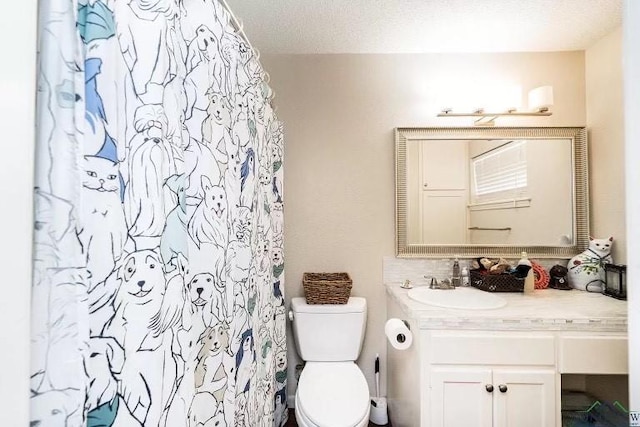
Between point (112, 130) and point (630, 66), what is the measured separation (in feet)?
3.22

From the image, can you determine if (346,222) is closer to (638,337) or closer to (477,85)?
(477,85)

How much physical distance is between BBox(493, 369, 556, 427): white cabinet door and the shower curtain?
3.74ft

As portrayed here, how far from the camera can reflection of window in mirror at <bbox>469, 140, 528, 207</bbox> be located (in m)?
2.07

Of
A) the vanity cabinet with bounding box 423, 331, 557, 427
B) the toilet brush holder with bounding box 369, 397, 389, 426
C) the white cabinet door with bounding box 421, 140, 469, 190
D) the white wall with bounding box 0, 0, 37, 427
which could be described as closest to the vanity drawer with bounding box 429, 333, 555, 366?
the vanity cabinet with bounding box 423, 331, 557, 427

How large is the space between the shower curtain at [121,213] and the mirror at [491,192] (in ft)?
5.07

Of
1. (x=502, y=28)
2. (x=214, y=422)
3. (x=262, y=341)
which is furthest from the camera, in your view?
(x=502, y=28)

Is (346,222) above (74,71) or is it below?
below

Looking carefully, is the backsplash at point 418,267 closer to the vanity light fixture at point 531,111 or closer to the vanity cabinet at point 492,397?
Result: the vanity cabinet at point 492,397

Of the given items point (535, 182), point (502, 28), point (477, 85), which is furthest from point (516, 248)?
point (502, 28)

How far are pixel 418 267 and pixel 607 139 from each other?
136 centimetres

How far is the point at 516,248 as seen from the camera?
209 cm

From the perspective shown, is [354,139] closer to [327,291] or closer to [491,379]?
[327,291]

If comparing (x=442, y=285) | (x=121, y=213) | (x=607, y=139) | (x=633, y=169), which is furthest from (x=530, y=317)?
(x=121, y=213)

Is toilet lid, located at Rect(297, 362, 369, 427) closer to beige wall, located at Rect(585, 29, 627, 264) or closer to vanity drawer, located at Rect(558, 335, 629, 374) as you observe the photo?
vanity drawer, located at Rect(558, 335, 629, 374)
